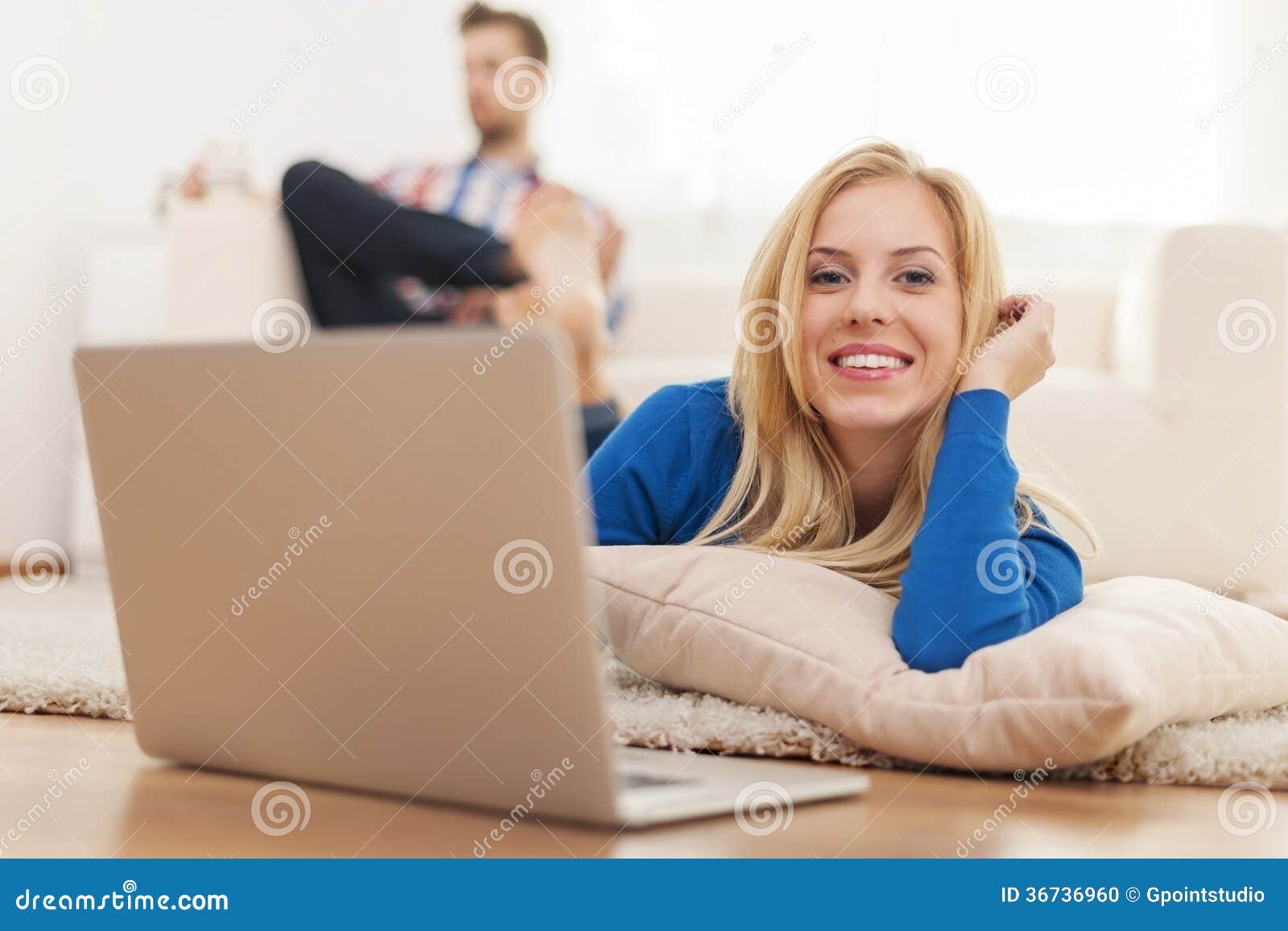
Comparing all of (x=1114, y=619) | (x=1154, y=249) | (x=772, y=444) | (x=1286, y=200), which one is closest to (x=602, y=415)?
(x=772, y=444)

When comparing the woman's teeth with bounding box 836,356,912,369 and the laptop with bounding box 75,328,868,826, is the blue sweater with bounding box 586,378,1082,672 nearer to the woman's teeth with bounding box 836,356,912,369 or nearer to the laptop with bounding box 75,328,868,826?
the woman's teeth with bounding box 836,356,912,369

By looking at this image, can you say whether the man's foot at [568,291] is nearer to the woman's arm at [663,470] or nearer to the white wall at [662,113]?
the woman's arm at [663,470]

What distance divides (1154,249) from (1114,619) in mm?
1539

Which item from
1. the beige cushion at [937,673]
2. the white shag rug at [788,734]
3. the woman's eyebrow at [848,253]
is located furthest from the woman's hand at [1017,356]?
the white shag rug at [788,734]

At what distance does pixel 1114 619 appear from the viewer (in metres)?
1.08

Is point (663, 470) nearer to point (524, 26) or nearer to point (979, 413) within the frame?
point (979, 413)

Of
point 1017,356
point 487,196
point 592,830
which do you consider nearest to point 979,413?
point 1017,356

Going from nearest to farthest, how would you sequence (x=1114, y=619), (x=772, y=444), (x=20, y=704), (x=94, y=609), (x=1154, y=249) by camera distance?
(x=1114, y=619) < (x=20, y=704) < (x=772, y=444) < (x=94, y=609) < (x=1154, y=249)

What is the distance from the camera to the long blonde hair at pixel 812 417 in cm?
140

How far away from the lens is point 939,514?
3.95 feet

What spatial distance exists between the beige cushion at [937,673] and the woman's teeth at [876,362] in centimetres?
27
